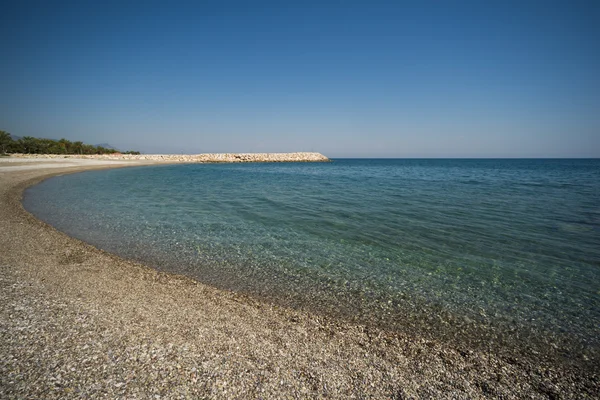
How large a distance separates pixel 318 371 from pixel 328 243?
612 centimetres

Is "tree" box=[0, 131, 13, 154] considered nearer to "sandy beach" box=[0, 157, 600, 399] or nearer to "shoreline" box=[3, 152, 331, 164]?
"shoreline" box=[3, 152, 331, 164]

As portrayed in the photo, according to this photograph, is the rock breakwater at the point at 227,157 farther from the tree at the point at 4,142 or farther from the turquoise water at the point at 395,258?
the turquoise water at the point at 395,258

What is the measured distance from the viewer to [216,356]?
12.1 feet

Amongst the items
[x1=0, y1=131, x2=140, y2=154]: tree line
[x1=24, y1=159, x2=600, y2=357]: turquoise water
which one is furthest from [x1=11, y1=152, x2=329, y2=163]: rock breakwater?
[x1=24, y1=159, x2=600, y2=357]: turquoise water

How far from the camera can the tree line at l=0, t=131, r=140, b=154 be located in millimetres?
65750

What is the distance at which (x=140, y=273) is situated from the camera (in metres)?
6.64

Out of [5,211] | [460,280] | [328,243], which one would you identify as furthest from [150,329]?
[5,211]

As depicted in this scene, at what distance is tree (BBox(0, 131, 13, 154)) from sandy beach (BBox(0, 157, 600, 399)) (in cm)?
9007

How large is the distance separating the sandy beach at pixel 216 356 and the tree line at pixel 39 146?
91685 millimetres

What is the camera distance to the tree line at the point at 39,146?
65.8 m

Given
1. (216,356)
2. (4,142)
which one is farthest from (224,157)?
(216,356)

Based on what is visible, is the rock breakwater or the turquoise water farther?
the rock breakwater

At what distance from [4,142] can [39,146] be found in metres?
8.66

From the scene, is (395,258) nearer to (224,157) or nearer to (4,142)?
(4,142)
